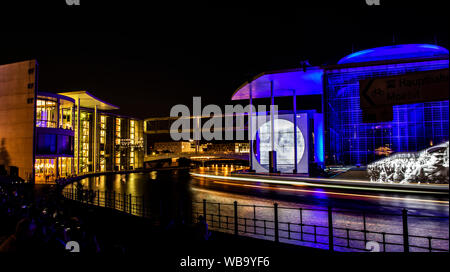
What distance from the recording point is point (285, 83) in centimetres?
3058

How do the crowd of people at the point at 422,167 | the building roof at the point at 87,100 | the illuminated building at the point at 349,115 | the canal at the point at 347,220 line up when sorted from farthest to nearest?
the building roof at the point at 87,100
the illuminated building at the point at 349,115
the canal at the point at 347,220
the crowd of people at the point at 422,167

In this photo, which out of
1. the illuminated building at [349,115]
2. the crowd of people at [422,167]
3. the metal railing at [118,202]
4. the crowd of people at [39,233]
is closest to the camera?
the crowd of people at [422,167]

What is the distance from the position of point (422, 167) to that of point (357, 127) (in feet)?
73.2

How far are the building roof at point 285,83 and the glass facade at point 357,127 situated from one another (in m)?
2.47

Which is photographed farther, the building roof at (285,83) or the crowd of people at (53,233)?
the building roof at (285,83)

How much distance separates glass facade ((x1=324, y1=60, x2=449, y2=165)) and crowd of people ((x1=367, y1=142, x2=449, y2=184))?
49.6ft

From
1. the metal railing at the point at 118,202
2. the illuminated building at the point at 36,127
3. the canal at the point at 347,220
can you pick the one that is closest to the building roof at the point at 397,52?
the canal at the point at 347,220

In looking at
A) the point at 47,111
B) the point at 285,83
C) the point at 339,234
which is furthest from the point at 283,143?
the point at 47,111

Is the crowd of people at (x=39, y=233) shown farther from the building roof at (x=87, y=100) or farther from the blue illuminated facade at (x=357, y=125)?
the building roof at (x=87, y=100)

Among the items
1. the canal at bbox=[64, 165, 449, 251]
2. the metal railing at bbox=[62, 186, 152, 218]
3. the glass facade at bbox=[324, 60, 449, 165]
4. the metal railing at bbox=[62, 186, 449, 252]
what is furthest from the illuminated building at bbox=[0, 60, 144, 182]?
the glass facade at bbox=[324, 60, 449, 165]

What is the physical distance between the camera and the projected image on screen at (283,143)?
108ft

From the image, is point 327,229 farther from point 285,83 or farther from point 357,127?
point 285,83
